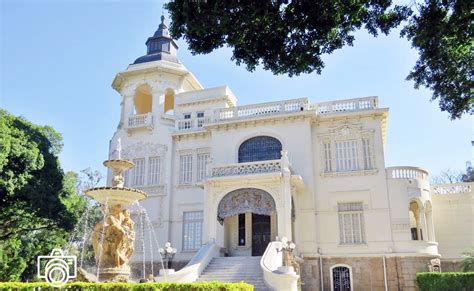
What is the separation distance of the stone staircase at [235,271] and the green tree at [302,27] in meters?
9.17

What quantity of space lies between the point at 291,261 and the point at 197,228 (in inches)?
322

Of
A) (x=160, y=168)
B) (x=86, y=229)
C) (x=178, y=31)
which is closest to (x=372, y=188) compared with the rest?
(x=160, y=168)

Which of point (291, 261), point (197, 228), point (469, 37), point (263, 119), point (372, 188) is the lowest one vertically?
point (291, 261)

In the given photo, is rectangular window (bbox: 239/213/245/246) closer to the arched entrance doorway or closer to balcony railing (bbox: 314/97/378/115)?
the arched entrance doorway

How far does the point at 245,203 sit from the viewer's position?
62.9ft

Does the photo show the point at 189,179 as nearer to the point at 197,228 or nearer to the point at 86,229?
the point at 197,228

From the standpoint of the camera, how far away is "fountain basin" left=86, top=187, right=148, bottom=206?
13.1 metres

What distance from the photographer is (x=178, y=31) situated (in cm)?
917

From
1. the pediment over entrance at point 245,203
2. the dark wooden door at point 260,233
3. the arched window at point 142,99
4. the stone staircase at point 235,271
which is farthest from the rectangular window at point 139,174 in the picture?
the stone staircase at point 235,271

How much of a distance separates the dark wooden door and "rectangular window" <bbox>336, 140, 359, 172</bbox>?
14.7 ft

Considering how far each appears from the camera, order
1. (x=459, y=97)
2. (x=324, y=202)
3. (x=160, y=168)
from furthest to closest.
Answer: (x=160, y=168) < (x=324, y=202) < (x=459, y=97)

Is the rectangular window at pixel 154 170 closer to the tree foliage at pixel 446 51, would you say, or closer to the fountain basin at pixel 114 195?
the fountain basin at pixel 114 195

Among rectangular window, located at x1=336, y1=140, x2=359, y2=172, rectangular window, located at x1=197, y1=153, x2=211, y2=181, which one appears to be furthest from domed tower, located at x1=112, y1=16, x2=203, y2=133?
rectangular window, located at x1=336, y1=140, x2=359, y2=172

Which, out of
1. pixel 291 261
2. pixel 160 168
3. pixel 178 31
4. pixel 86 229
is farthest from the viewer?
pixel 86 229
